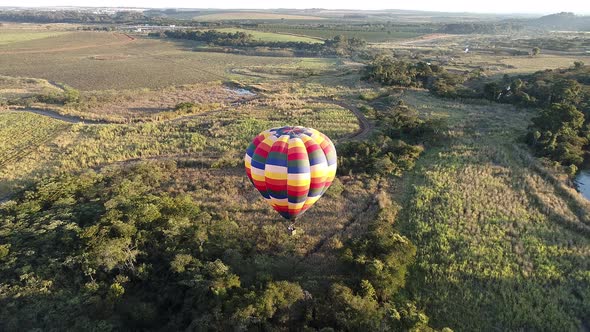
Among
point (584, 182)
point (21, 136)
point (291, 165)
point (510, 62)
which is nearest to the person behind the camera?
point (291, 165)

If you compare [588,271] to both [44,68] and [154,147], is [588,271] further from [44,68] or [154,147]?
[44,68]

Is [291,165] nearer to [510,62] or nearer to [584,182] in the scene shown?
[584,182]

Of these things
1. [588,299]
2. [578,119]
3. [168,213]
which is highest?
[578,119]

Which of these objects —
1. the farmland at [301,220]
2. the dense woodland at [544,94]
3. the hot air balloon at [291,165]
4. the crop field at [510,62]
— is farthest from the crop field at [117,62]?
the hot air balloon at [291,165]

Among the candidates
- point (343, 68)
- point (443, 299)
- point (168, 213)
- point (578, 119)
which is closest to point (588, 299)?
point (443, 299)

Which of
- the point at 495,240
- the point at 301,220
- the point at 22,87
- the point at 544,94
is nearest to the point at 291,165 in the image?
the point at 301,220

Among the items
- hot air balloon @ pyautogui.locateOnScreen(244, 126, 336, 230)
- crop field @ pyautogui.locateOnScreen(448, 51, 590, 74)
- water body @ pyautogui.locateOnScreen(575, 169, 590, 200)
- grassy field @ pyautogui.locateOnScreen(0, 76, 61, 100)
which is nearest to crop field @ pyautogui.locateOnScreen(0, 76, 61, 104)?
grassy field @ pyautogui.locateOnScreen(0, 76, 61, 100)

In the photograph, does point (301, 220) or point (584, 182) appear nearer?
point (301, 220)
